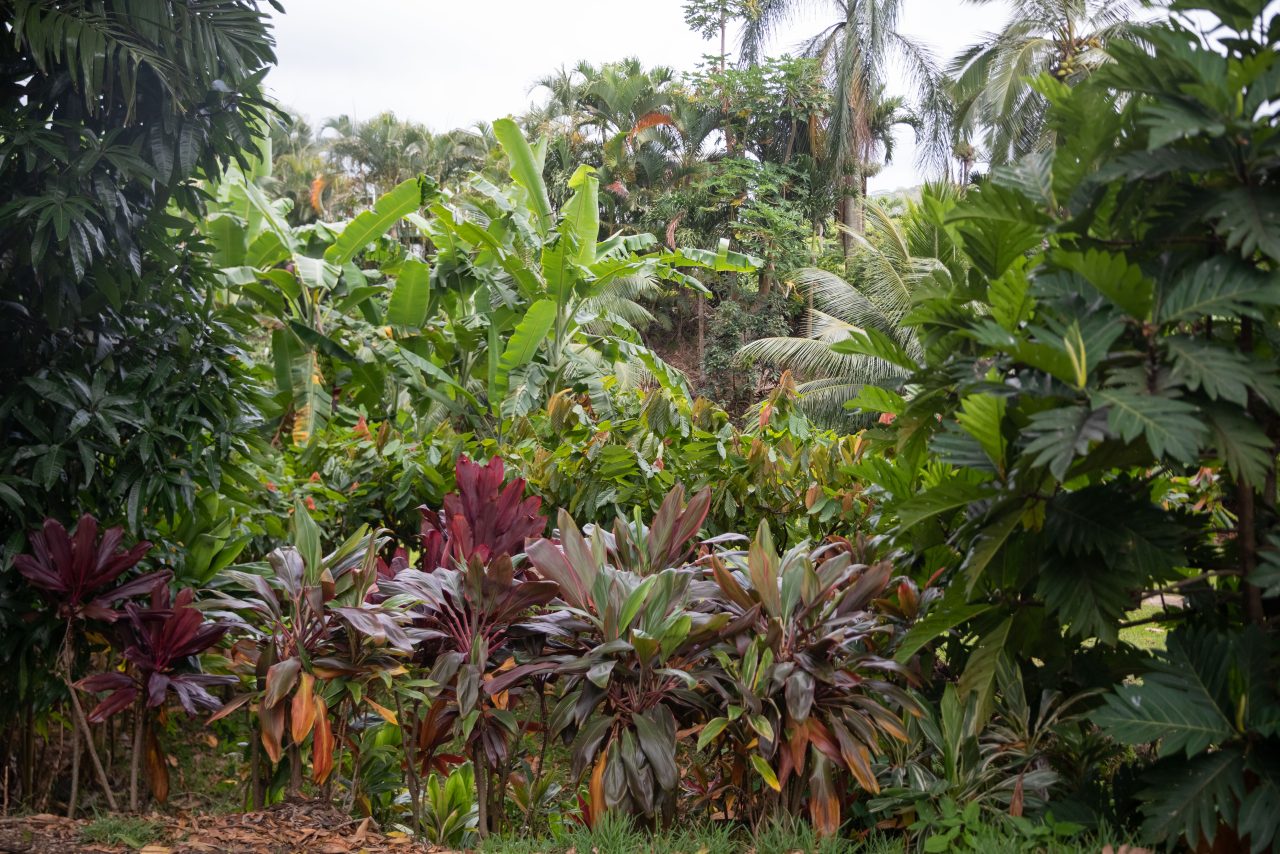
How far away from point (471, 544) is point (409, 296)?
544 cm

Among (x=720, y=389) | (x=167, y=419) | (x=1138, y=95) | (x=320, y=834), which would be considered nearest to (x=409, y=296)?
(x=167, y=419)

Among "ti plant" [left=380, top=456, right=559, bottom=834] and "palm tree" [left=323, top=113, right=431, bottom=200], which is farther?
"palm tree" [left=323, top=113, right=431, bottom=200]

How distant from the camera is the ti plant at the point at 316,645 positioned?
2.89 metres

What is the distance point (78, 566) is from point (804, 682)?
235 centimetres

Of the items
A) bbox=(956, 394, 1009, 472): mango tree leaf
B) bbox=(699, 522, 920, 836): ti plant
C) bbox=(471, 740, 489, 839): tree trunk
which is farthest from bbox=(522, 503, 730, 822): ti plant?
bbox=(956, 394, 1009, 472): mango tree leaf

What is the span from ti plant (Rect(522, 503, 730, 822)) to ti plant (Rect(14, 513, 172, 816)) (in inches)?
53.8

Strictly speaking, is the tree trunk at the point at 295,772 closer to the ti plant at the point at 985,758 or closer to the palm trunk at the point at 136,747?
the palm trunk at the point at 136,747

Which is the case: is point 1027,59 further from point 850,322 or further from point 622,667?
point 622,667

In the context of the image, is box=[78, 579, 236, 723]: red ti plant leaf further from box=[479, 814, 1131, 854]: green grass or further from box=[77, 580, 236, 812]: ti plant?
box=[479, 814, 1131, 854]: green grass

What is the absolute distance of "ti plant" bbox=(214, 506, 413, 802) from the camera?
289 cm

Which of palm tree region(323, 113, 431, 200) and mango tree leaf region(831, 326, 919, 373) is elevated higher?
palm tree region(323, 113, 431, 200)

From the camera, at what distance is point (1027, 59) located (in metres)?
19.0

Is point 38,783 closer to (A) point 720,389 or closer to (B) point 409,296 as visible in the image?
(B) point 409,296

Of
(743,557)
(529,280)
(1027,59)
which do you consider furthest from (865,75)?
(743,557)
